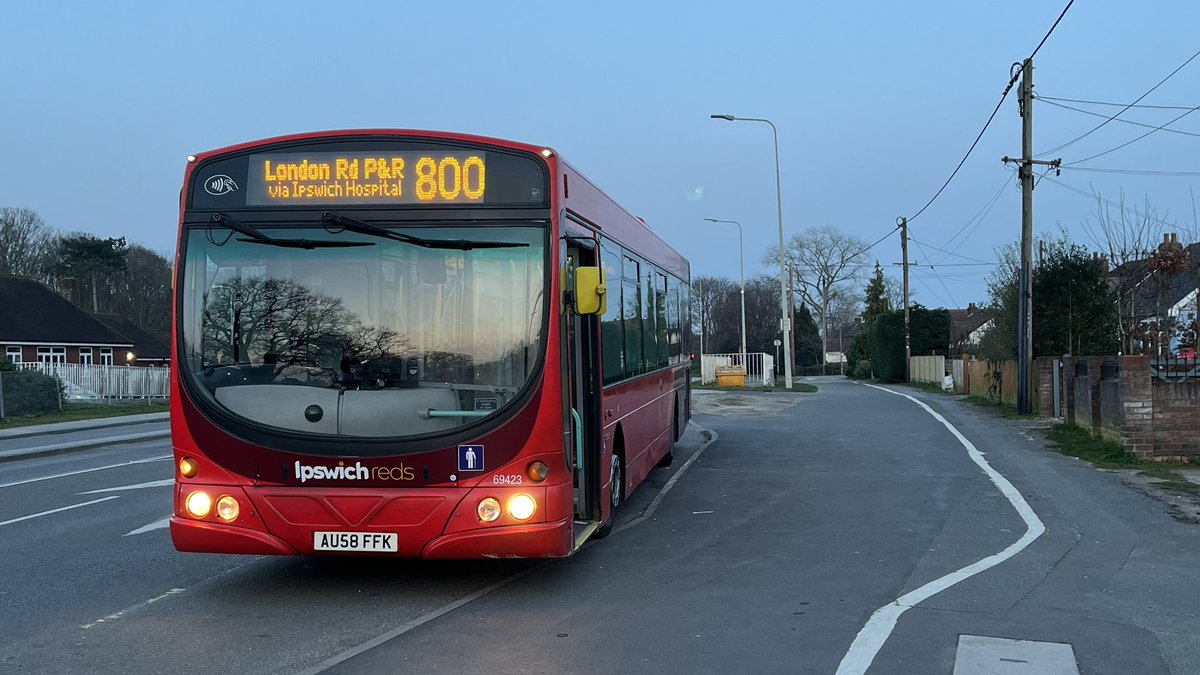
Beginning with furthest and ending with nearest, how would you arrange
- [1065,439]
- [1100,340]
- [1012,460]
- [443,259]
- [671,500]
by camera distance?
[1100,340], [1065,439], [1012,460], [671,500], [443,259]

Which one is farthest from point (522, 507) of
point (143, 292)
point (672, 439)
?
point (143, 292)

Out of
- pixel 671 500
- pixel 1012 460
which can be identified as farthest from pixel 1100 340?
pixel 671 500

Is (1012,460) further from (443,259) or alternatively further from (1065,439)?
(443,259)

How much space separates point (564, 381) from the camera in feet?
21.9

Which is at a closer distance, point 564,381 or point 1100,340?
point 564,381

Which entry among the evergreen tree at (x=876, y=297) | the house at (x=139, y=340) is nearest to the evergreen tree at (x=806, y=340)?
the evergreen tree at (x=876, y=297)

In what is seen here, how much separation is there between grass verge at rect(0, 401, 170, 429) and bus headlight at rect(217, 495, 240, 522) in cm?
2355

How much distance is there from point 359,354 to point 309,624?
1715 millimetres

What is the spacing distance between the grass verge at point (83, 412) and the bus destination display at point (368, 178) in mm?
23749

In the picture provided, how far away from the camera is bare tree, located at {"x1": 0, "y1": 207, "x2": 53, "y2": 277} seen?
212ft

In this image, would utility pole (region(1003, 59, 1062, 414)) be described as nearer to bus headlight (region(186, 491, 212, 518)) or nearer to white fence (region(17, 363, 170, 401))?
bus headlight (region(186, 491, 212, 518))

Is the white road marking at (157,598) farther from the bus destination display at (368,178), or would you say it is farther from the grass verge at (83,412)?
the grass verge at (83,412)

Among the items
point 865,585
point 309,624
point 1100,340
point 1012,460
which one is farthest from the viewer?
point 1100,340

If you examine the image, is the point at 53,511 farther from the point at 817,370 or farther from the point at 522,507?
the point at 817,370
